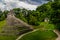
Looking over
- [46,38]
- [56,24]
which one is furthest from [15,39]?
[56,24]

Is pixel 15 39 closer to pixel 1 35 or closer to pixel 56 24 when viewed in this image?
pixel 1 35

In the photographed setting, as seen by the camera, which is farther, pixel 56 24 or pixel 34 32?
pixel 56 24

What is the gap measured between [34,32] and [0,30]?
19.8 feet

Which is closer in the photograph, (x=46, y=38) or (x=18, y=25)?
(x=46, y=38)

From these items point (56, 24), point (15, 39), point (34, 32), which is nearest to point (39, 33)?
point (34, 32)

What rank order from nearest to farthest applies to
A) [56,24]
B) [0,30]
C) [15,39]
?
[15,39] → [0,30] → [56,24]

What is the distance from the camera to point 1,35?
120ft

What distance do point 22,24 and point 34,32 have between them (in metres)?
2.84

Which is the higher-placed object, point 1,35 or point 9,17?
point 9,17

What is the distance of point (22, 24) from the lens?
3862 centimetres

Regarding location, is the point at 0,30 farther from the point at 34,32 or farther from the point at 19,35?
the point at 34,32

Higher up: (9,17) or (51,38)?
(9,17)

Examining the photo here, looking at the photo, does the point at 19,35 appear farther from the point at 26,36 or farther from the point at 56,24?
the point at 56,24

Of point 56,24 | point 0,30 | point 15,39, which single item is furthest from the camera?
point 56,24
